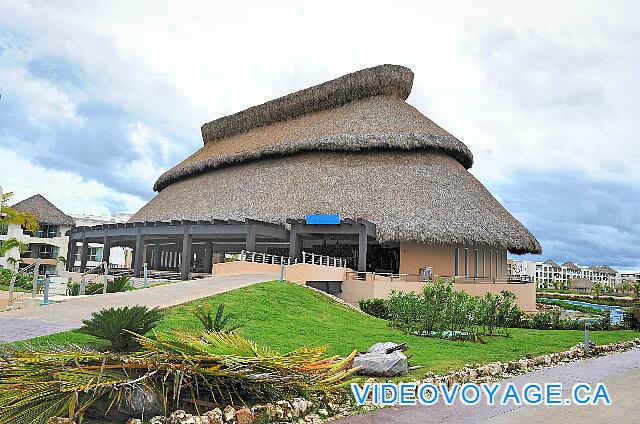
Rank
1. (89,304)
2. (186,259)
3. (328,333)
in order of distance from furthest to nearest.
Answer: (186,259) → (89,304) → (328,333)

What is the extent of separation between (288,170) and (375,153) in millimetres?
5792

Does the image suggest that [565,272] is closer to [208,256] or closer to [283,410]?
[208,256]

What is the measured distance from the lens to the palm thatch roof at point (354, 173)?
29984mm

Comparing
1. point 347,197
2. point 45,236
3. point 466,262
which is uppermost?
point 347,197

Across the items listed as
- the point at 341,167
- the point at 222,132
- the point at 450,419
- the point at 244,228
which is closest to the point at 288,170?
the point at 341,167

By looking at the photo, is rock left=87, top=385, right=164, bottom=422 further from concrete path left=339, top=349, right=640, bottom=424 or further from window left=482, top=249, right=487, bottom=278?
window left=482, top=249, right=487, bottom=278

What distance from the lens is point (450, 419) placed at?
689 centimetres

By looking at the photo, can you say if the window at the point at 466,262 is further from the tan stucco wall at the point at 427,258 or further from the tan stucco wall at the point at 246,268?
the tan stucco wall at the point at 246,268

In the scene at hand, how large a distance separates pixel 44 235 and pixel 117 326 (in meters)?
48.8

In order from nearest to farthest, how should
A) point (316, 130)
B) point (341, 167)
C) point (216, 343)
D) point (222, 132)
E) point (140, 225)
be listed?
1. point (216, 343)
2. point (140, 225)
3. point (341, 167)
4. point (316, 130)
5. point (222, 132)

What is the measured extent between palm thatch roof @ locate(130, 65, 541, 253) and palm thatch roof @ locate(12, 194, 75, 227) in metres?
13.8

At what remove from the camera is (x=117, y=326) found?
338 inches

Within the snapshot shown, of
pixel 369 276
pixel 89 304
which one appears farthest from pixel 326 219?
pixel 89 304

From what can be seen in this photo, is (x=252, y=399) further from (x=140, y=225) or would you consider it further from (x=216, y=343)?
(x=140, y=225)
